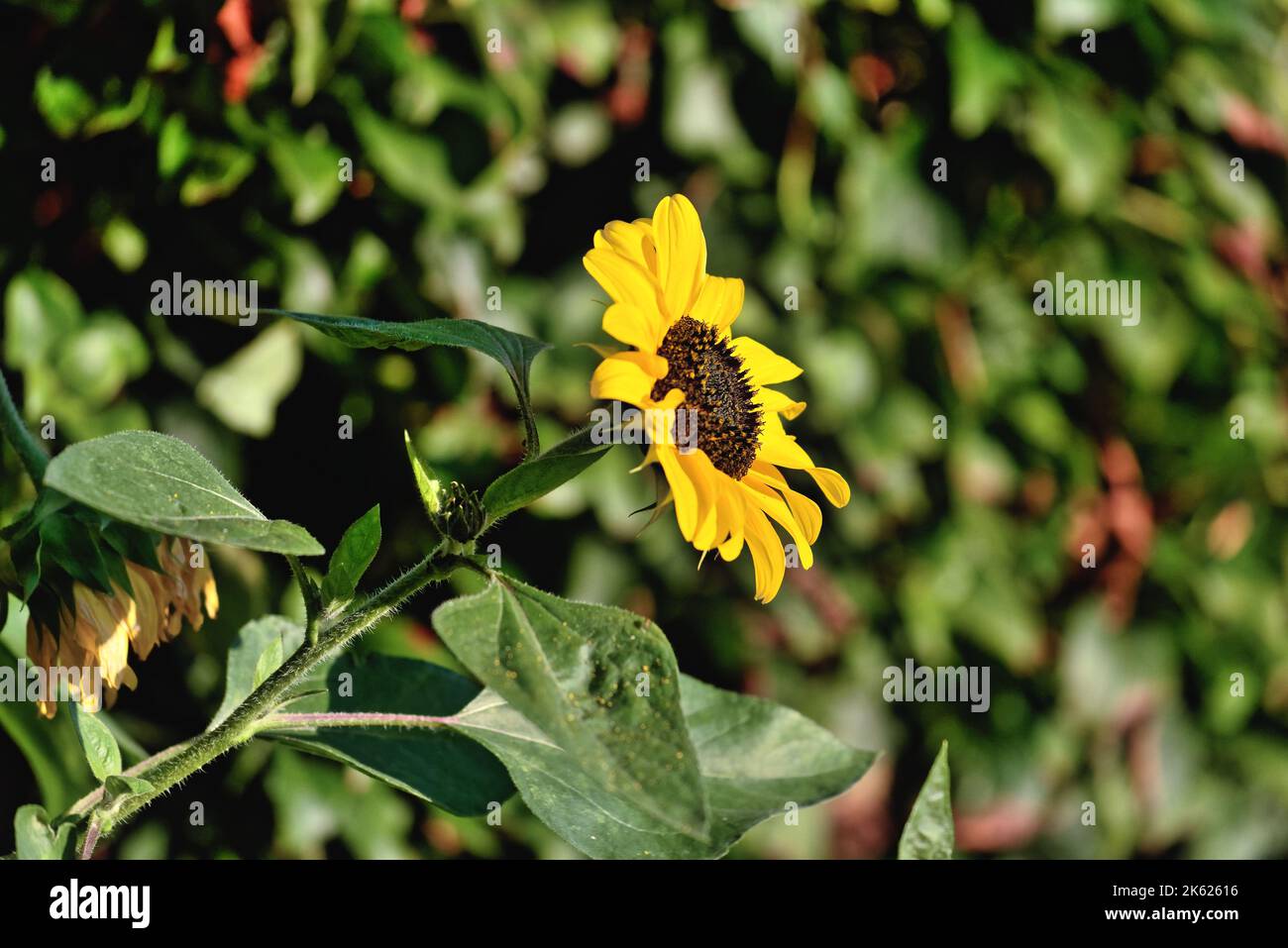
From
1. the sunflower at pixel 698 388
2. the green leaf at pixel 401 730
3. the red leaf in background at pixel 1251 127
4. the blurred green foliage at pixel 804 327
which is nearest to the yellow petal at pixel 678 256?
the sunflower at pixel 698 388

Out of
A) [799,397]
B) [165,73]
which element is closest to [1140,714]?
[799,397]

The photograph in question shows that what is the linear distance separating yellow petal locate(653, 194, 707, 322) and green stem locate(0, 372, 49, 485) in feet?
0.82

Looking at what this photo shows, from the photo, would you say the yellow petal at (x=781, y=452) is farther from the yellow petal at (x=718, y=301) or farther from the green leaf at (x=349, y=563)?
the green leaf at (x=349, y=563)

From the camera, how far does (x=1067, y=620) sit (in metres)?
1.48

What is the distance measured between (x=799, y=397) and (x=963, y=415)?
0.63ft

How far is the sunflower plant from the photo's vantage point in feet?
1.26

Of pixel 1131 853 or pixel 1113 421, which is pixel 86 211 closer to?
pixel 1113 421

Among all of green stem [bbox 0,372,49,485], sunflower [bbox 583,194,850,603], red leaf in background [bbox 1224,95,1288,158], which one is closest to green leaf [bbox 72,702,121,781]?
green stem [bbox 0,372,49,485]

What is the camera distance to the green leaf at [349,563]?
461mm

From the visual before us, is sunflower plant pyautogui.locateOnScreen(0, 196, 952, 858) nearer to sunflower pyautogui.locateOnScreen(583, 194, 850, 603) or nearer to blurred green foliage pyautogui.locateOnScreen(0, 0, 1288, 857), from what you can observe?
sunflower pyautogui.locateOnScreen(583, 194, 850, 603)

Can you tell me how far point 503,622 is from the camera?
40 centimetres

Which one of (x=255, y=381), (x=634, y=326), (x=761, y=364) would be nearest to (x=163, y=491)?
(x=634, y=326)

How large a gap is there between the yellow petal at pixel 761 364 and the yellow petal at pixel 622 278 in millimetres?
76
